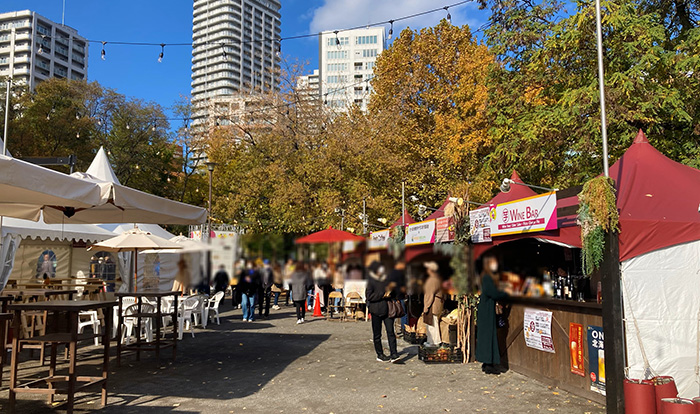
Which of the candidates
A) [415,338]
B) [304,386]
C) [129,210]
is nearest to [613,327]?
[304,386]

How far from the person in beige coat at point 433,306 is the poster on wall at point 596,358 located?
344 centimetres

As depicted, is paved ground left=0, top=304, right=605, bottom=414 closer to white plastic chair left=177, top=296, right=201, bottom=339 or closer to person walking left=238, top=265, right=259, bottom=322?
white plastic chair left=177, top=296, right=201, bottom=339

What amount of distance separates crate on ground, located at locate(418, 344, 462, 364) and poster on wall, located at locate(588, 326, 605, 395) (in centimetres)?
287

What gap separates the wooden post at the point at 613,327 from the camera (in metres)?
5.78

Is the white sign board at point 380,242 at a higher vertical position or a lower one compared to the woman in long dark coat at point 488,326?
higher

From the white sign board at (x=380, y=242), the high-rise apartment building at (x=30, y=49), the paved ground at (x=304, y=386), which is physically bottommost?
the paved ground at (x=304, y=386)

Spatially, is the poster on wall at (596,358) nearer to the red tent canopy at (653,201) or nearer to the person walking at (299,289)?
the red tent canopy at (653,201)

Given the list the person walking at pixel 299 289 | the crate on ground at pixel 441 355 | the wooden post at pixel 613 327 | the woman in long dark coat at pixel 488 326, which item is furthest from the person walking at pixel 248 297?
the wooden post at pixel 613 327

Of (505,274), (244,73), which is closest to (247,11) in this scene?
(244,73)

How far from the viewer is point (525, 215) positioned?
25.6 feet

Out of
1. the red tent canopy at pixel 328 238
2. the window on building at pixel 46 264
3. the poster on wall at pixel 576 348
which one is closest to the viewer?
the poster on wall at pixel 576 348

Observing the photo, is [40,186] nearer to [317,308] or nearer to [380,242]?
[380,242]

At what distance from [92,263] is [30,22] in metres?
93.8

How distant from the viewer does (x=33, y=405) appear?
6.18 meters
